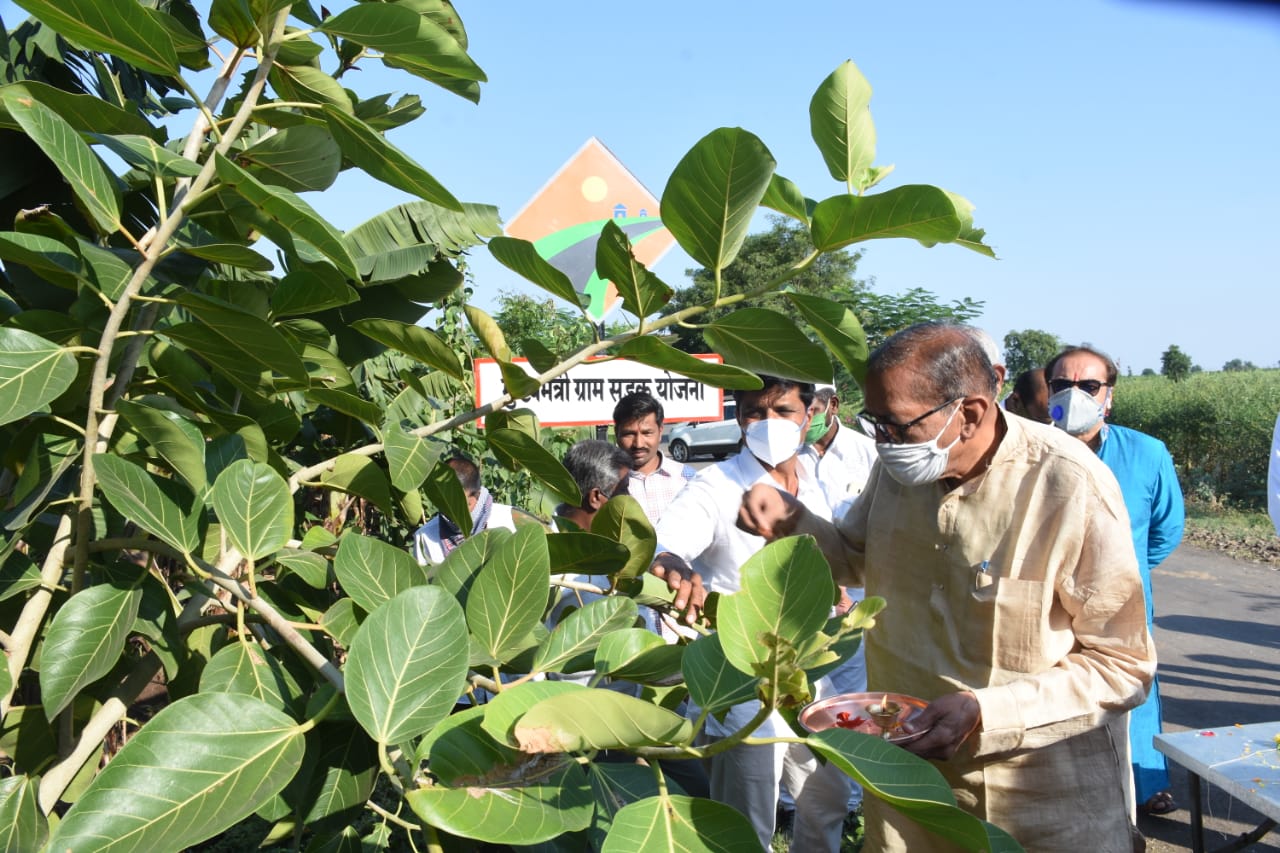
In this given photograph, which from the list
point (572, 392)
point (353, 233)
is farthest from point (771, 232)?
point (353, 233)

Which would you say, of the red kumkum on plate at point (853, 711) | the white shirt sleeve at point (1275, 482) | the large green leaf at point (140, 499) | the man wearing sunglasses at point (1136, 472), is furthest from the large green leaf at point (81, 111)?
the white shirt sleeve at point (1275, 482)

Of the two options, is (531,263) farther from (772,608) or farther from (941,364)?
(941,364)

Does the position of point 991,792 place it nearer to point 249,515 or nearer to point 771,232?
point 249,515

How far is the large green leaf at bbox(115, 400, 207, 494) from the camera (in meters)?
0.94

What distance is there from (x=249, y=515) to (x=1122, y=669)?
171cm

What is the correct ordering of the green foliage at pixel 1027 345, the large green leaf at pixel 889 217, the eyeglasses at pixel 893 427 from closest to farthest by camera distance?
1. the large green leaf at pixel 889 217
2. the eyeglasses at pixel 893 427
3. the green foliage at pixel 1027 345

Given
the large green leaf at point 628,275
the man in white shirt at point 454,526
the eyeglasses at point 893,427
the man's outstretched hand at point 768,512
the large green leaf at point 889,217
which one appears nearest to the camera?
the large green leaf at point 889,217

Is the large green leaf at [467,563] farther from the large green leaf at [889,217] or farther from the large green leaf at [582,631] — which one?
the large green leaf at [889,217]

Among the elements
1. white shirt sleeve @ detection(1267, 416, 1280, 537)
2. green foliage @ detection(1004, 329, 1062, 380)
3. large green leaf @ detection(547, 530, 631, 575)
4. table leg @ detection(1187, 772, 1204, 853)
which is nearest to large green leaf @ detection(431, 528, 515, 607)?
large green leaf @ detection(547, 530, 631, 575)

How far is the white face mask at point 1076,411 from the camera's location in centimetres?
428

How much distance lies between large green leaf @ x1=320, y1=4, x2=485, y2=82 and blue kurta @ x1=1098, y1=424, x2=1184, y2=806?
3.95 m

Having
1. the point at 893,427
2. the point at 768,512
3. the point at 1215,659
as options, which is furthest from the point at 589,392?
the point at 1215,659

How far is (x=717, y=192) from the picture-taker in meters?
0.92

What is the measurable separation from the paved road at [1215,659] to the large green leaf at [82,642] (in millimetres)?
3550
